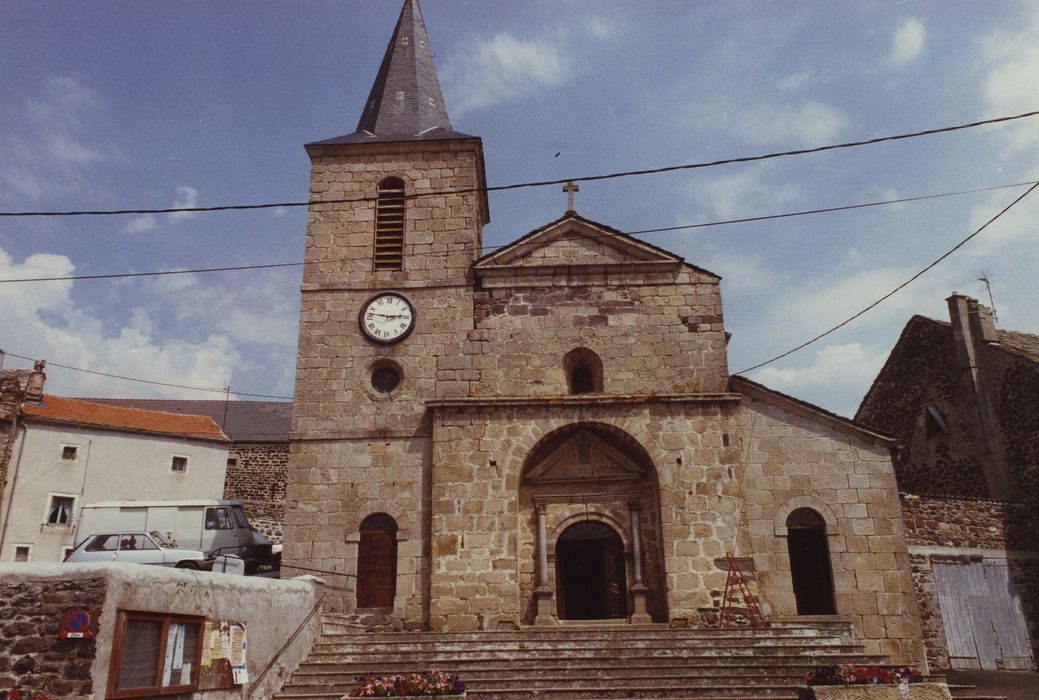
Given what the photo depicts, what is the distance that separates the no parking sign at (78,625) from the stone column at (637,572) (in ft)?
29.0

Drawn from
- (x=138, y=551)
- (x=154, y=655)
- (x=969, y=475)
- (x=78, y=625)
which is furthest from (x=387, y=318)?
(x=969, y=475)

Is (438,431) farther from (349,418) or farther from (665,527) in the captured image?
(665,527)

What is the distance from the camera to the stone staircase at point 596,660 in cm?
1023

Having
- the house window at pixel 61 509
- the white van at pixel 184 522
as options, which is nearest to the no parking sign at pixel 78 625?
the white van at pixel 184 522

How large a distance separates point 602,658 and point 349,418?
6.73m

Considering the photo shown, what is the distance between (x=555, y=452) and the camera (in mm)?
15055

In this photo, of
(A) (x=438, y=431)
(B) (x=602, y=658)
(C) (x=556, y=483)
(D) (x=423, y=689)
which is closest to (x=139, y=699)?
(D) (x=423, y=689)

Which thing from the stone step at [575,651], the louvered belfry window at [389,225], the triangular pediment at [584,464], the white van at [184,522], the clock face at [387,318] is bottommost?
the stone step at [575,651]

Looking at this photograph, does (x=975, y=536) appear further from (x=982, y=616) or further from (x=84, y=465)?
(x=84, y=465)

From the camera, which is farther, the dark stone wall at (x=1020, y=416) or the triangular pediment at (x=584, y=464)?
the dark stone wall at (x=1020, y=416)

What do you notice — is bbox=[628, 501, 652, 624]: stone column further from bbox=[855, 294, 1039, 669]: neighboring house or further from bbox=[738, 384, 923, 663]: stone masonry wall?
bbox=[855, 294, 1039, 669]: neighboring house

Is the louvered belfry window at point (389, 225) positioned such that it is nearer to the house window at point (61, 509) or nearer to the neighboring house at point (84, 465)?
the neighboring house at point (84, 465)

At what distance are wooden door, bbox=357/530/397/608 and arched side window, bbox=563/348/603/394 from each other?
4629 mm

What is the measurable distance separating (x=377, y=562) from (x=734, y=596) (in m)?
6.38
